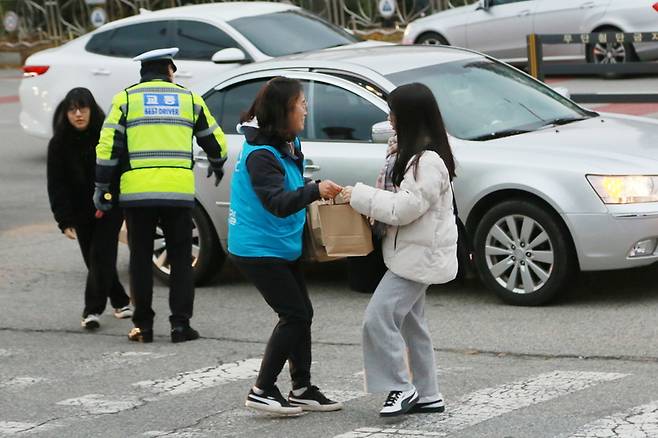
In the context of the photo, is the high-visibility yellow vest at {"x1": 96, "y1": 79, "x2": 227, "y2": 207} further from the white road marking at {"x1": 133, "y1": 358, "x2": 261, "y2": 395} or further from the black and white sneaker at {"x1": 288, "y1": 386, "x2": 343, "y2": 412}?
the black and white sneaker at {"x1": 288, "y1": 386, "x2": 343, "y2": 412}

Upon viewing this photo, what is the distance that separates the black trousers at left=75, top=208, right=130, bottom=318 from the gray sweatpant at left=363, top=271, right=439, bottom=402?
3000mm

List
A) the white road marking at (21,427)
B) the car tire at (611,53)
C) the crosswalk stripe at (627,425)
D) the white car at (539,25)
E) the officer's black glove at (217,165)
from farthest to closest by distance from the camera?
1. the white car at (539,25)
2. the car tire at (611,53)
3. the officer's black glove at (217,165)
4. the white road marking at (21,427)
5. the crosswalk stripe at (627,425)

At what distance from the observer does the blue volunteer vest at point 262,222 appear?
265 inches

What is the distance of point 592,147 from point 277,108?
117 inches

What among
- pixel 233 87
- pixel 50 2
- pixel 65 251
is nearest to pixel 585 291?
pixel 233 87

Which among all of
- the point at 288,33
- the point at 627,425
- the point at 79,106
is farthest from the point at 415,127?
the point at 288,33

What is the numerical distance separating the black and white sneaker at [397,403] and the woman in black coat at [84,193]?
3.11 m

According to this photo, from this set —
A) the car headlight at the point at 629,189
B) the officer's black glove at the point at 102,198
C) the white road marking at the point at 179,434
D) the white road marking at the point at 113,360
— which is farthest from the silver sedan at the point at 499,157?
the white road marking at the point at 179,434

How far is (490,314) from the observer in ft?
29.4

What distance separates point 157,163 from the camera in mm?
8547

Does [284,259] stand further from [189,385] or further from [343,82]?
[343,82]

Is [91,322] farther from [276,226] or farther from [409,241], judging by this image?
[409,241]

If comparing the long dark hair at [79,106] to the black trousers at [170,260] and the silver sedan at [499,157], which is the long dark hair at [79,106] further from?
the silver sedan at [499,157]

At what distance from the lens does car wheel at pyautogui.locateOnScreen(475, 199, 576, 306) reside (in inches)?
347
